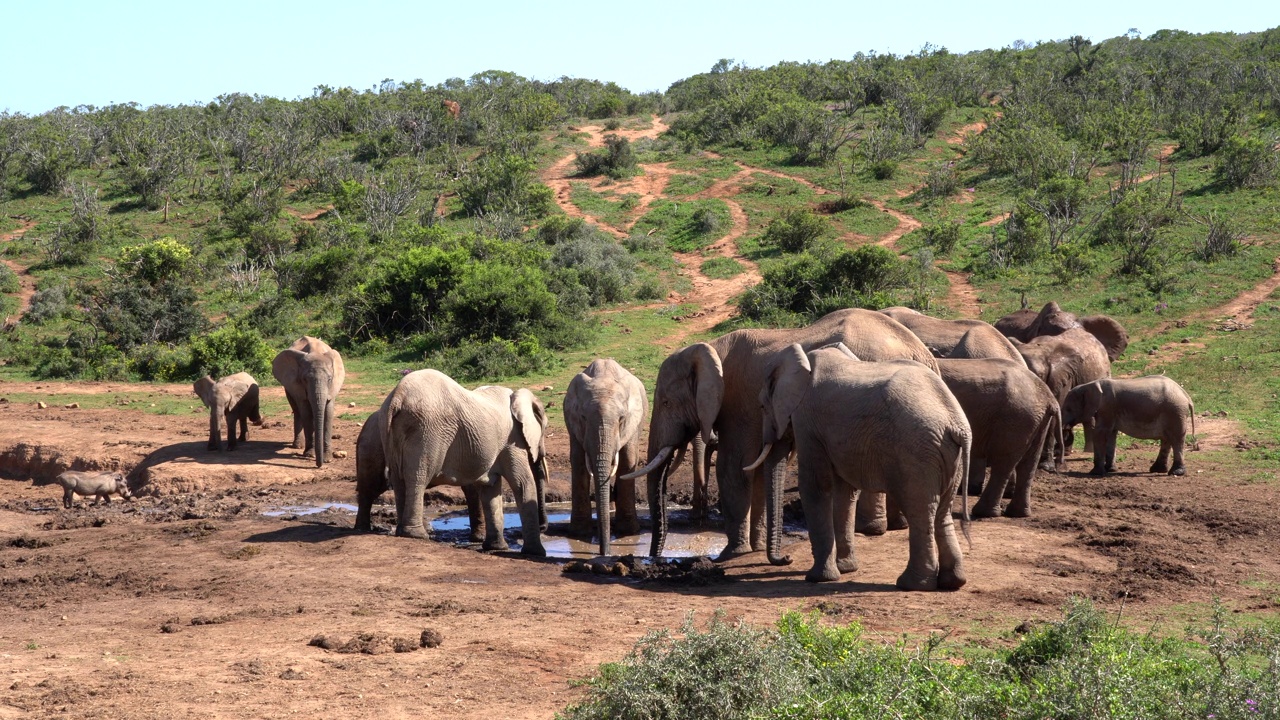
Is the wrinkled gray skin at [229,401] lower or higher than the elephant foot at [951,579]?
higher

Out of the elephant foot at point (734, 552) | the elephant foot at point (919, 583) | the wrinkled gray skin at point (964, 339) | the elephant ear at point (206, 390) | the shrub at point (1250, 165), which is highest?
the shrub at point (1250, 165)

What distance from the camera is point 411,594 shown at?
9.45 metres

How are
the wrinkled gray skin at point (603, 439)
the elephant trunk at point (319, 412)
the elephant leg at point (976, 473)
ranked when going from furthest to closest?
the elephant trunk at point (319, 412) → the elephant leg at point (976, 473) → the wrinkled gray skin at point (603, 439)

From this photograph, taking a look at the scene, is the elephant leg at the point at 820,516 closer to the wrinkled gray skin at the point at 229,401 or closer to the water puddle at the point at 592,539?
the water puddle at the point at 592,539

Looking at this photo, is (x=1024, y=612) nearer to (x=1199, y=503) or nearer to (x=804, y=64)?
(x=1199, y=503)

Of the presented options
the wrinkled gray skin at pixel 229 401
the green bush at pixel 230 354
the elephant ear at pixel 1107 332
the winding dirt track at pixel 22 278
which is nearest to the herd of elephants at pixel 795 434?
the wrinkled gray skin at pixel 229 401

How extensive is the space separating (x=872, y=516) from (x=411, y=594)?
4739 millimetres

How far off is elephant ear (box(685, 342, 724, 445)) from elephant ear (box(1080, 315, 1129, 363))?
8816 millimetres

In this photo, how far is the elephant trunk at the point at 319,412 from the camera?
16.2m

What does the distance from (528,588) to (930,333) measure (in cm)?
667

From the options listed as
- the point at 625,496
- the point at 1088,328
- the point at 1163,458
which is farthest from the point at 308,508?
the point at 1088,328

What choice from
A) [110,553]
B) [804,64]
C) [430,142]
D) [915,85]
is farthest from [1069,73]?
[110,553]

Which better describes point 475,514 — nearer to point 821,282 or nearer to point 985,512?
point 985,512

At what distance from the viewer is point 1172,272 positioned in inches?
1021
